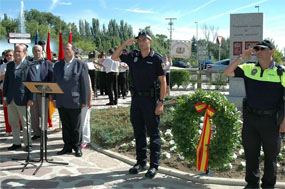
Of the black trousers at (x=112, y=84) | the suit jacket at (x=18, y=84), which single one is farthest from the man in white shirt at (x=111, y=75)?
the suit jacket at (x=18, y=84)

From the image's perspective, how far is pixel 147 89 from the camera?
4750mm

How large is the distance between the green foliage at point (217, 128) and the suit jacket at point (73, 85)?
1913mm

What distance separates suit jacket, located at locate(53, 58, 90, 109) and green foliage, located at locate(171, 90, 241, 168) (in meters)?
1.91

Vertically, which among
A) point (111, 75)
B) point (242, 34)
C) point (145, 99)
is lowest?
point (145, 99)

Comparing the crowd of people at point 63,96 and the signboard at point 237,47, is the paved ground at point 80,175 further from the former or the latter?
the signboard at point 237,47

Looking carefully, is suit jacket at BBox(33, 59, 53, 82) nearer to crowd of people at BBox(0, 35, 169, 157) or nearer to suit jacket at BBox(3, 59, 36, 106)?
crowd of people at BBox(0, 35, 169, 157)

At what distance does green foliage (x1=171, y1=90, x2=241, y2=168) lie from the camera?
4691 millimetres

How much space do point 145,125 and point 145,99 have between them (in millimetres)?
551

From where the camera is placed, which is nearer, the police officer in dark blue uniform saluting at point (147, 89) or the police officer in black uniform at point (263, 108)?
the police officer in black uniform at point (263, 108)

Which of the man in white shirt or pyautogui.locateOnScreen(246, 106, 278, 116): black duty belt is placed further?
the man in white shirt

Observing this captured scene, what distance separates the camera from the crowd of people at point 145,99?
392cm

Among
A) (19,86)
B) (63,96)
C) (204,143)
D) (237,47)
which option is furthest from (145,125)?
(237,47)

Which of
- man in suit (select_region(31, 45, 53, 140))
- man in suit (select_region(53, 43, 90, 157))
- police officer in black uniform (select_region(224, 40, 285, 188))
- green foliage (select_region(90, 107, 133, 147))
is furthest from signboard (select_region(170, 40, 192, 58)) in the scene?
police officer in black uniform (select_region(224, 40, 285, 188))

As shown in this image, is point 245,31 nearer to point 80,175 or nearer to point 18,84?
point 18,84
